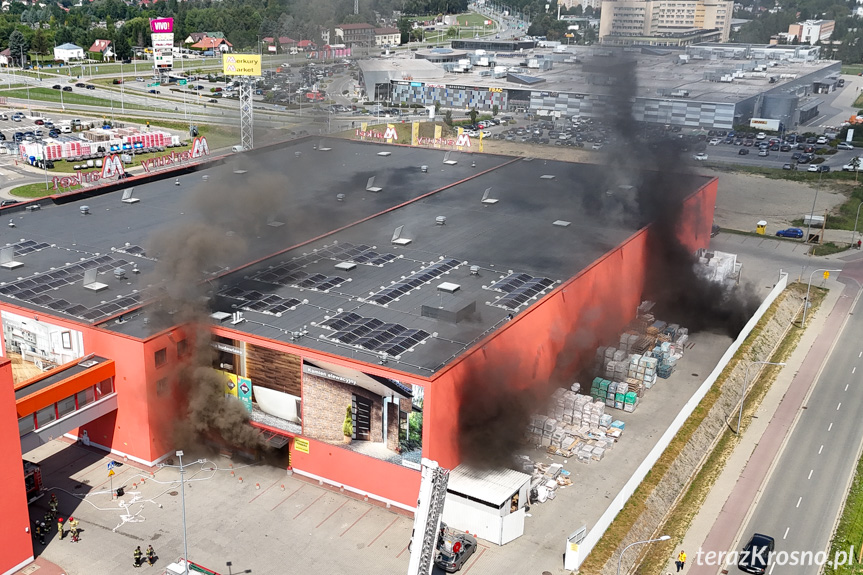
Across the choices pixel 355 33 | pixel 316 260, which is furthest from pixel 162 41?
pixel 316 260

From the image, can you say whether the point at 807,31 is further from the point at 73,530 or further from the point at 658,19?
the point at 73,530

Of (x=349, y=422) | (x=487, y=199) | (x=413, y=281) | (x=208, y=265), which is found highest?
(x=487, y=199)

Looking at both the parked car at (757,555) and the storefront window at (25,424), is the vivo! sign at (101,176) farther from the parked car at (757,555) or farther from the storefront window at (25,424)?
the parked car at (757,555)

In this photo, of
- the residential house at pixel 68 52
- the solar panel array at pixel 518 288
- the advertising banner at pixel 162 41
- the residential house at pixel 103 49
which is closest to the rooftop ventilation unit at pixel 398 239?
the solar panel array at pixel 518 288

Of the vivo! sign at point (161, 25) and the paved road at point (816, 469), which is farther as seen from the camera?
the vivo! sign at point (161, 25)

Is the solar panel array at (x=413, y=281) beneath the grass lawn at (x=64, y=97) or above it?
beneath

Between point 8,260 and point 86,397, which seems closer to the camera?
point 86,397

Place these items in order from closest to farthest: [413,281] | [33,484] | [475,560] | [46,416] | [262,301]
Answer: [475,560]
[46,416]
[33,484]
[262,301]
[413,281]
